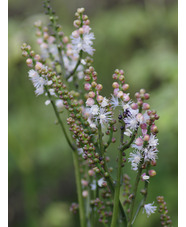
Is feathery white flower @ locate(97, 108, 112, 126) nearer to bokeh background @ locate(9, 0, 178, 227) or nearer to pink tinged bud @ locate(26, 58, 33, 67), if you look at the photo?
pink tinged bud @ locate(26, 58, 33, 67)

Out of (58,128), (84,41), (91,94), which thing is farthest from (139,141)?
(58,128)

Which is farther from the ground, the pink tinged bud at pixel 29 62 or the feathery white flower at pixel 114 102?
the pink tinged bud at pixel 29 62

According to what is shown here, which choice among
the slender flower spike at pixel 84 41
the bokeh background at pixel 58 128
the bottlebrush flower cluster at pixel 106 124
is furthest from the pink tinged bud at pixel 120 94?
the bokeh background at pixel 58 128

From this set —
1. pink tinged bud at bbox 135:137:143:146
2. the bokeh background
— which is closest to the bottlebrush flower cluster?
pink tinged bud at bbox 135:137:143:146

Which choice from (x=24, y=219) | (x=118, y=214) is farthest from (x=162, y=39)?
(x=118, y=214)

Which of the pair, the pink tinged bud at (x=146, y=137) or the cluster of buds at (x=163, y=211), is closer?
the pink tinged bud at (x=146, y=137)

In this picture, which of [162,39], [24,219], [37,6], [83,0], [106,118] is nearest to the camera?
[106,118]

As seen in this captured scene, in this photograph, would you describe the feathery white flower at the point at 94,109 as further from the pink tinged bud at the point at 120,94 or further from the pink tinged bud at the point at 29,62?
the pink tinged bud at the point at 29,62
